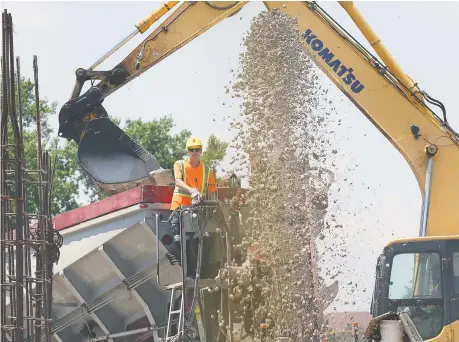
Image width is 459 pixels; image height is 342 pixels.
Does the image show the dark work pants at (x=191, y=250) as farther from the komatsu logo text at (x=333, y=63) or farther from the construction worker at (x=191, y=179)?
the komatsu logo text at (x=333, y=63)

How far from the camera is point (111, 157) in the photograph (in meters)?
11.0

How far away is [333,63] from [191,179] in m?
1.84

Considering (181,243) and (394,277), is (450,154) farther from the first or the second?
(181,243)

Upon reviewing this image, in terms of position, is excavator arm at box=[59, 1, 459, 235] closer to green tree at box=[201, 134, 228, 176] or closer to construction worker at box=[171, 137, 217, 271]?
green tree at box=[201, 134, 228, 176]

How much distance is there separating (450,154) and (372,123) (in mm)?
790

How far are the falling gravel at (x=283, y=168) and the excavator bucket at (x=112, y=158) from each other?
1394 millimetres

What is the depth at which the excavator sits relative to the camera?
27.1 feet

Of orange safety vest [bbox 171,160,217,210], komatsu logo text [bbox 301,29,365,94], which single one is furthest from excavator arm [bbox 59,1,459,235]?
orange safety vest [bbox 171,160,217,210]

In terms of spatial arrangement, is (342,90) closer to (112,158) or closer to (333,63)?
(333,63)

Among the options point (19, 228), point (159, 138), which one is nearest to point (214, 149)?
point (19, 228)

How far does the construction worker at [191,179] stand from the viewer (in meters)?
9.43

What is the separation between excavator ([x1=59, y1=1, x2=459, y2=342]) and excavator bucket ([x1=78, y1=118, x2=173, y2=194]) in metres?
0.01

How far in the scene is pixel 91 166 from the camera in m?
11.0

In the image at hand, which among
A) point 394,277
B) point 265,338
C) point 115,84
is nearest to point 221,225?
point 265,338
